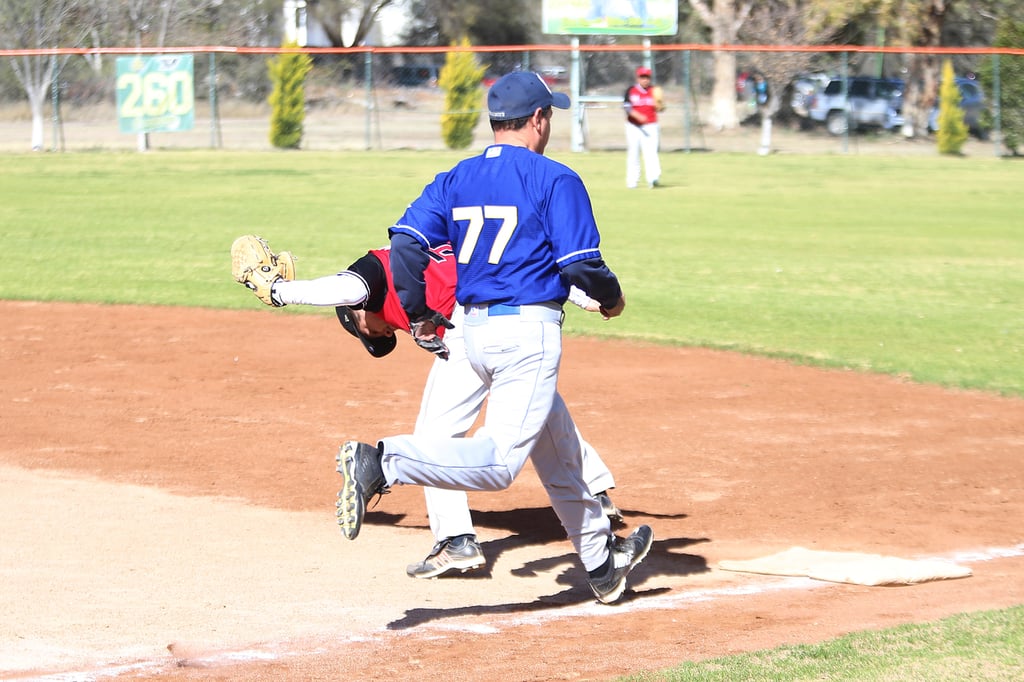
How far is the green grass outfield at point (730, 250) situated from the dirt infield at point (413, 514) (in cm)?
64

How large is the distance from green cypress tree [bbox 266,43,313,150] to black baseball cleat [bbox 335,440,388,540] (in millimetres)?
30406

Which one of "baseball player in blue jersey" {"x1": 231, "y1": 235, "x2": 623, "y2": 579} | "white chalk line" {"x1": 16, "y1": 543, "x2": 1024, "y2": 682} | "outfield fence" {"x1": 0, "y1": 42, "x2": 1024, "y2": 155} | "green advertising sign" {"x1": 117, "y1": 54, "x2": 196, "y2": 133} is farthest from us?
"outfield fence" {"x1": 0, "y1": 42, "x2": 1024, "y2": 155}

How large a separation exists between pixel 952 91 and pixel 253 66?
2381 cm

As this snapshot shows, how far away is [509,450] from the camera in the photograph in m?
4.71

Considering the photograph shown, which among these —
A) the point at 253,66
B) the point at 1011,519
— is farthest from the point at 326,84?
the point at 1011,519

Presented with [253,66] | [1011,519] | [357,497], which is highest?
[253,66]

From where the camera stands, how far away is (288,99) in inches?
1328

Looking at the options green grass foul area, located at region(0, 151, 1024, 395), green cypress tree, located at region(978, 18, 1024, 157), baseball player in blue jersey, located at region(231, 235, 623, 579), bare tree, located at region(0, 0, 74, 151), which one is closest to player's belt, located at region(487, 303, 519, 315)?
baseball player in blue jersey, located at region(231, 235, 623, 579)

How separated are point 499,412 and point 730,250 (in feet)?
40.6

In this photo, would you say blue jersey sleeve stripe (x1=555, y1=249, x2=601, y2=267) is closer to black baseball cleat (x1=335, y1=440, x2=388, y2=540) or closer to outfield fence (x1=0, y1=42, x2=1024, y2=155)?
black baseball cleat (x1=335, y1=440, x2=388, y2=540)

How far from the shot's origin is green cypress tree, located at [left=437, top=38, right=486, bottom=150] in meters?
33.9

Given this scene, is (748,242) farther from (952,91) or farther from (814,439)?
(952,91)

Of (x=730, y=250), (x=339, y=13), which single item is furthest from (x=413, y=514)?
(x=339, y=13)

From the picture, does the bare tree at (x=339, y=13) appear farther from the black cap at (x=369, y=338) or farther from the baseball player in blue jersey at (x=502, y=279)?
the baseball player in blue jersey at (x=502, y=279)
